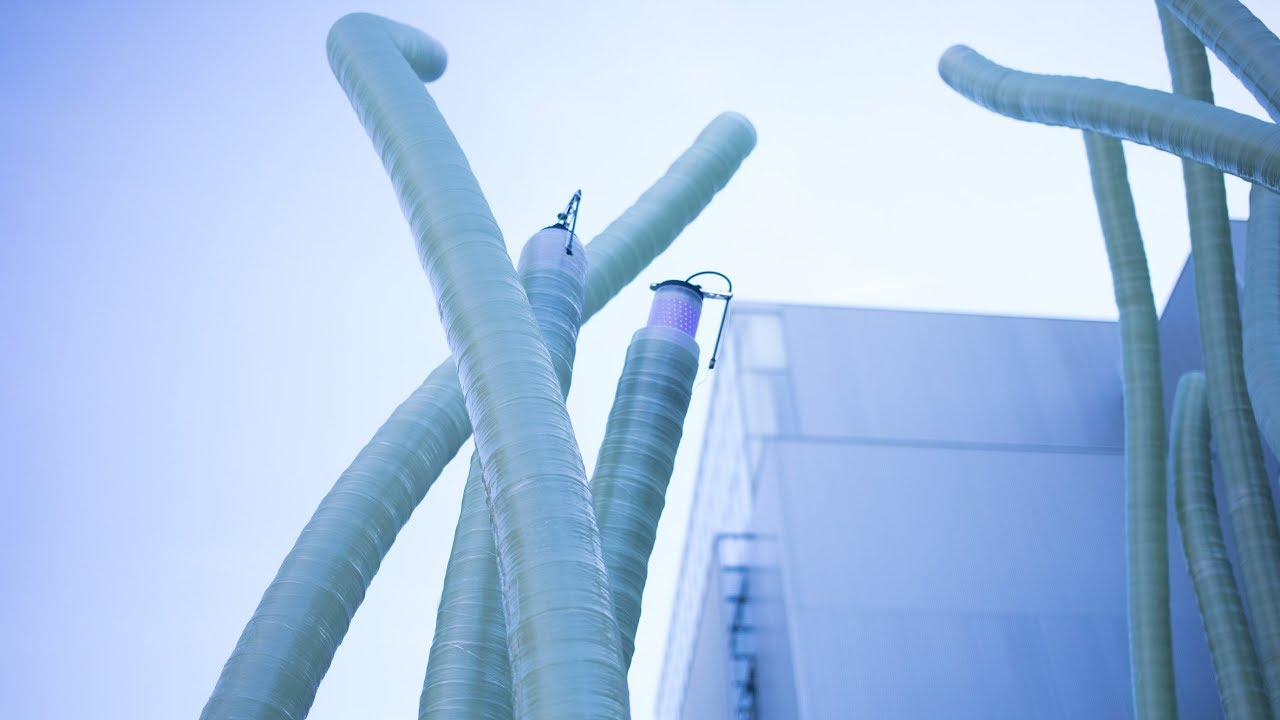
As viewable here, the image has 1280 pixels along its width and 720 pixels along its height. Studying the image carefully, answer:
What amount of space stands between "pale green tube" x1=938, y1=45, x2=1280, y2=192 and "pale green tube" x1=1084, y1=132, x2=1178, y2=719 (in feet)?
11.2

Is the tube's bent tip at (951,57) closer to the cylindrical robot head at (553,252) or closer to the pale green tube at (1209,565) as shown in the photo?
the pale green tube at (1209,565)

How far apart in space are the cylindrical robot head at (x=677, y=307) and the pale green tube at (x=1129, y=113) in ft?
13.3

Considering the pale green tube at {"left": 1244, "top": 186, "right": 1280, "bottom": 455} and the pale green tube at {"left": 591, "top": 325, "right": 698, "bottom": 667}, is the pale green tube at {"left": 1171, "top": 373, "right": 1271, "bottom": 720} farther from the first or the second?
the pale green tube at {"left": 591, "top": 325, "right": 698, "bottom": 667}

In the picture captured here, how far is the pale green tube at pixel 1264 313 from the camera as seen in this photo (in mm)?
9609

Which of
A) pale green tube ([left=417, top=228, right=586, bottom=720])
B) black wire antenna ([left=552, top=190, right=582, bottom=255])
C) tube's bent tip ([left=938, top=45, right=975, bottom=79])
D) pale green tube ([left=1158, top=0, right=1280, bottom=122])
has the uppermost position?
tube's bent tip ([left=938, top=45, right=975, bottom=79])

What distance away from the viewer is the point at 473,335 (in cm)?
632

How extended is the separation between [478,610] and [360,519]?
112 centimetres

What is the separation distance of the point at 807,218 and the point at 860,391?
423cm

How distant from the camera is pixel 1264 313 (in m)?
10.6

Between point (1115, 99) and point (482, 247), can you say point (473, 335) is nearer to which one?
point (482, 247)

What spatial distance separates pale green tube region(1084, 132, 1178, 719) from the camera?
13.3 metres

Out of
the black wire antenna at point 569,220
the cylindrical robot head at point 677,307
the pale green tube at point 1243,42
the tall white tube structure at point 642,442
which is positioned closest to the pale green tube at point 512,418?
the black wire antenna at point 569,220

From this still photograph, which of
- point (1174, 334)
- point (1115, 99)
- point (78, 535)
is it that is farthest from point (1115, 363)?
point (78, 535)

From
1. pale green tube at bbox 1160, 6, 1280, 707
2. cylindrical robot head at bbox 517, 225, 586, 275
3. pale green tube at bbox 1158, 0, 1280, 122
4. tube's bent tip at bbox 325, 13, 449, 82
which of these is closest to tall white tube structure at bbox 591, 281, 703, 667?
cylindrical robot head at bbox 517, 225, 586, 275
